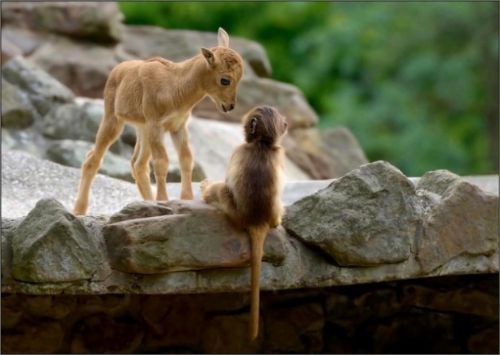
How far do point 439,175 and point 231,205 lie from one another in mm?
1597

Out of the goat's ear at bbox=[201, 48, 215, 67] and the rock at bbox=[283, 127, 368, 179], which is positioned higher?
the rock at bbox=[283, 127, 368, 179]

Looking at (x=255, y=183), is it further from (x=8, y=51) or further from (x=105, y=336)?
(x=8, y=51)

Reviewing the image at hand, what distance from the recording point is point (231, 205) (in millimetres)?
6523

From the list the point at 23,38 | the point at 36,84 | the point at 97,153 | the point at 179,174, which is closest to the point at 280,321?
the point at 97,153

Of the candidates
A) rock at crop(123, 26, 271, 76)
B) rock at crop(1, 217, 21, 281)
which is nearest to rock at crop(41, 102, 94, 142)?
rock at crop(123, 26, 271, 76)

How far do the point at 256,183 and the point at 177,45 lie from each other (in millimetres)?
8215

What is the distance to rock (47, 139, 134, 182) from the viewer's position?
1023cm

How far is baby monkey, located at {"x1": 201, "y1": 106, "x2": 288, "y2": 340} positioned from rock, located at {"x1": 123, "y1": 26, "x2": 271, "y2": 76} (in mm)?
7711

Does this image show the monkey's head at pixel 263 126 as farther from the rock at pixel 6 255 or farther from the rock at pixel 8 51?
the rock at pixel 8 51

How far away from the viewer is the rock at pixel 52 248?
21.2 ft

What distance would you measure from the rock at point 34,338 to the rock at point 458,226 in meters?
2.34

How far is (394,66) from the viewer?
21.6 meters

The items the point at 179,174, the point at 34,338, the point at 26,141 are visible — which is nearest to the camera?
the point at 34,338

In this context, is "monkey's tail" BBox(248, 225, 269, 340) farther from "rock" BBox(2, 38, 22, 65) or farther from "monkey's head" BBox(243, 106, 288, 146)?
"rock" BBox(2, 38, 22, 65)
